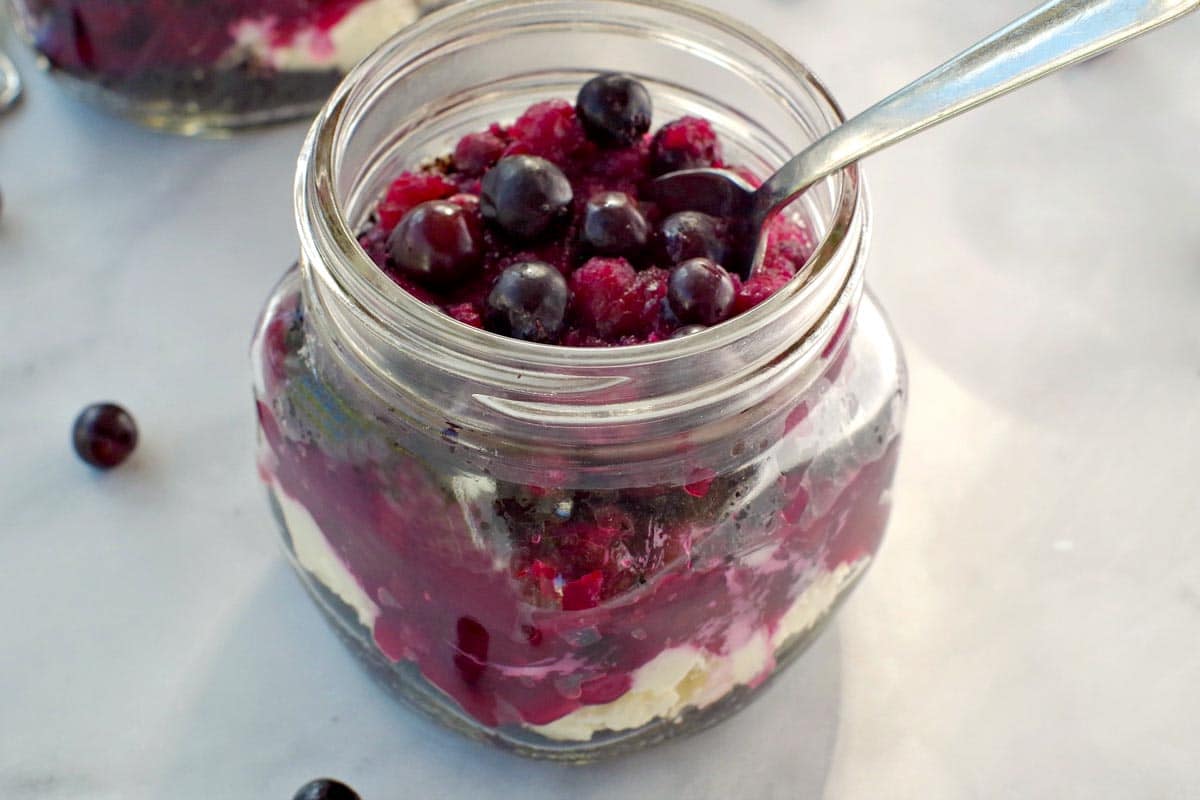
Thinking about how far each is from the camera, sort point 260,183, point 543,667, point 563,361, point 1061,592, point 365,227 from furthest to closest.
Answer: point 260,183
point 1061,592
point 365,227
point 543,667
point 563,361

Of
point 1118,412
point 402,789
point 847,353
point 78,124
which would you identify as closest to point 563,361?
point 847,353

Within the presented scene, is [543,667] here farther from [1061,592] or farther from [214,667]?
[1061,592]

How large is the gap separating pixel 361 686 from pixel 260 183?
64 cm

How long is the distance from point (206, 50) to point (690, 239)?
0.77m

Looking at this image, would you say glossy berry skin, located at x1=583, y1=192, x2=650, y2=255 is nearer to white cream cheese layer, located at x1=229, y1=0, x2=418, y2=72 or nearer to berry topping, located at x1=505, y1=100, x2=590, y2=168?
berry topping, located at x1=505, y1=100, x2=590, y2=168

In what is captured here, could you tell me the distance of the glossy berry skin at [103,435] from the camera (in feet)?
3.59

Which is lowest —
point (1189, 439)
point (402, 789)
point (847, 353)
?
point (402, 789)

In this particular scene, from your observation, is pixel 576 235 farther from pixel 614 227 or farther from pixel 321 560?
pixel 321 560

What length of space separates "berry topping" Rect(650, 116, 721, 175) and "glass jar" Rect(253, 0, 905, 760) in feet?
0.20

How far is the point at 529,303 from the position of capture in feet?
2.41

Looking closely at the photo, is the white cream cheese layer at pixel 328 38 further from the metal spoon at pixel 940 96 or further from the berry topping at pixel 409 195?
the metal spoon at pixel 940 96

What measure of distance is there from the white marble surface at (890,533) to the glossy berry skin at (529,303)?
0.37m

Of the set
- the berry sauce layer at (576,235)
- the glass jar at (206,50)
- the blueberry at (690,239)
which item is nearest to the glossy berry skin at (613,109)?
the berry sauce layer at (576,235)

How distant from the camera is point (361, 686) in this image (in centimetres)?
97
